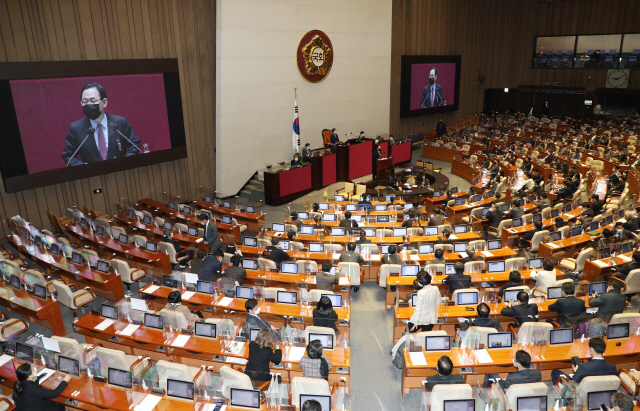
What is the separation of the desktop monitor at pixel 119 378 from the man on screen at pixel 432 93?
76.3 ft

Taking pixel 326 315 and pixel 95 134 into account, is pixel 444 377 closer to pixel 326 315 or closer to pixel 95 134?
pixel 326 315

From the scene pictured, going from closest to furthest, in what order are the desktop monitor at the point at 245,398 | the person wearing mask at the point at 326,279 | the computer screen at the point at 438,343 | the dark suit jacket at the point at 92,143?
the desktop monitor at the point at 245,398 → the computer screen at the point at 438,343 → the person wearing mask at the point at 326,279 → the dark suit jacket at the point at 92,143

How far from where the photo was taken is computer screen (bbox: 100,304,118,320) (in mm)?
7536

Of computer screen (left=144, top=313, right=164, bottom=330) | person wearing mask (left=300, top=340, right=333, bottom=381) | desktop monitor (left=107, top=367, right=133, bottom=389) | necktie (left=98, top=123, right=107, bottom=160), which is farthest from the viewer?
necktie (left=98, top=123, right=107, bottom=160)

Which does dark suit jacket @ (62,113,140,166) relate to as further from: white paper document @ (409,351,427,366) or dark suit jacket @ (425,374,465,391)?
dark suit jacket @ (425,374,465,391)

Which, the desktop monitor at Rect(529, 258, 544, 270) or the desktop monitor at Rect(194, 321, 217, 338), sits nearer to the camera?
the desktop monitor at Rect(194, 321, 217, 338)

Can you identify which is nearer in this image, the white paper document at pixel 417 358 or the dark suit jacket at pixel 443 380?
the dark suit jacket at pixel 443 380

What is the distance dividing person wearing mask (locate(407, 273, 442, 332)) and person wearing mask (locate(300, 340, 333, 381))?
1.94m

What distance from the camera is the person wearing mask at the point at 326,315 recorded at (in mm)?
6863

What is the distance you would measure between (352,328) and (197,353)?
9.78ft

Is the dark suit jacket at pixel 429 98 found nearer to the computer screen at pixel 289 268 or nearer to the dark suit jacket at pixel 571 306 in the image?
the computer screen at pixel 289 268

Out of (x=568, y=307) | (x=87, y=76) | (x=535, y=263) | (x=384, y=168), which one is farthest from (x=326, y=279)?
(x=384, y=168)

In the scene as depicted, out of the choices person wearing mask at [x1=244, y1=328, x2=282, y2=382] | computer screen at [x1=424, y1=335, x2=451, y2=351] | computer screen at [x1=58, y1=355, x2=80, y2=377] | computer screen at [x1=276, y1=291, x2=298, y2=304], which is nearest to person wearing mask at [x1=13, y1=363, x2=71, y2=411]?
computer screen at [x1=58, y1=355, x2=80, y2=377]

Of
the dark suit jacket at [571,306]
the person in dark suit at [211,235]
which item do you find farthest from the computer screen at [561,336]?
the person in dark suit at [211,235]
